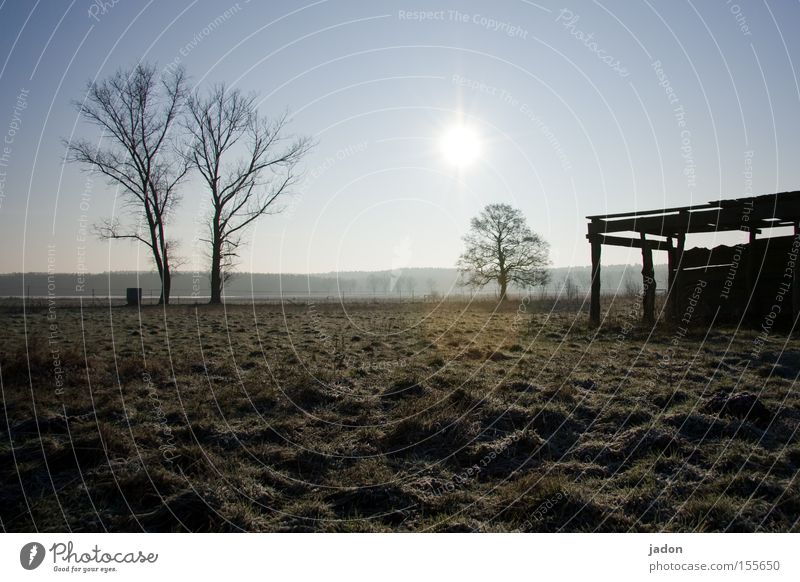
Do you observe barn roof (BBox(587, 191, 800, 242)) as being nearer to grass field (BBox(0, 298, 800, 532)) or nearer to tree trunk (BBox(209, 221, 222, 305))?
grass field (BBox(0, 298, 800, 532))

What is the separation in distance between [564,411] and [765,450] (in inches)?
91.9

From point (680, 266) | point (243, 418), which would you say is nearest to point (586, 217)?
point (680, 266)

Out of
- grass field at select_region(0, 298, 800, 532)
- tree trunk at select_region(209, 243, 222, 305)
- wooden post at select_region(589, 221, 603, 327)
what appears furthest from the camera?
tree trunk at select_region(209, 243, 222, 305)

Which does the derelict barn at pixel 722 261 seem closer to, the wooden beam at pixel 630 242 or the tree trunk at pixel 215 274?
the wooden beam at pixel 630 242

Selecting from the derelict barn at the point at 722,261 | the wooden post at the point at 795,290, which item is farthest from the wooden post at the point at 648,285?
the wooden post at the point at 795,290

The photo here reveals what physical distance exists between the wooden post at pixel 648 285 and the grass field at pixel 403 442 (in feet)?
17.3

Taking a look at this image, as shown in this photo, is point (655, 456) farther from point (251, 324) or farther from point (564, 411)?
point (251, 324)

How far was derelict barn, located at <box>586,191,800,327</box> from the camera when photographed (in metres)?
13.9

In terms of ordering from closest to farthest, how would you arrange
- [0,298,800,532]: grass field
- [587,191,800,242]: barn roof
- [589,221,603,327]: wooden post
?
[0,298,800,532]: grass field, [587,191,800,242]: barn roof, [589,221,603,327]: wooden post

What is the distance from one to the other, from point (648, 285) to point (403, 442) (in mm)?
13392

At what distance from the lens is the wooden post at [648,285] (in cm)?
1670

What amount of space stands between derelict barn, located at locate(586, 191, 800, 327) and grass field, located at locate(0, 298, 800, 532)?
13.4 feet

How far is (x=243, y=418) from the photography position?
725 cm

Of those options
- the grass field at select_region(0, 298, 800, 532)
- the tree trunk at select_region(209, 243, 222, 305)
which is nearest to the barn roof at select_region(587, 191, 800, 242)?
the grass field at select_region(0, 298, 800, 532)
